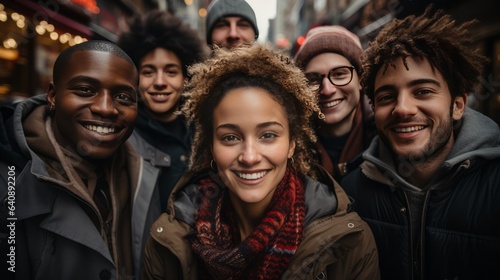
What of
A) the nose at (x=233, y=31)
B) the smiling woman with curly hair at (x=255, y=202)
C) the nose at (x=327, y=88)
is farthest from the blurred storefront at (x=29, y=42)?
the nose at (x=327, y=88)

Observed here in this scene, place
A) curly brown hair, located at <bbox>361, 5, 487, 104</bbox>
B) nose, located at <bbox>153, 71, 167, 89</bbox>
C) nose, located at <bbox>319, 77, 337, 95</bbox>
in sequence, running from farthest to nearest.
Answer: nose, located at <bbox>153, 71, 167, 89</bbox> → nose, located at <bbox>319, 77, 337, 95</bbox> → curly brown hair, located at <bbox>361, 5, 487, 104</bbox>

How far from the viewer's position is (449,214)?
1980 millimetres

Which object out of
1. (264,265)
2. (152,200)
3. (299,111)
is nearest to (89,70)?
(152,200)

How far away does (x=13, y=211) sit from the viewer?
5.94ft

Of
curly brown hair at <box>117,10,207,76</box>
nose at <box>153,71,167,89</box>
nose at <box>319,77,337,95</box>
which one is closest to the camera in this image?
nose at <box>319,77,337,95</box>

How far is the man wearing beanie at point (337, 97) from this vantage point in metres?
3.00

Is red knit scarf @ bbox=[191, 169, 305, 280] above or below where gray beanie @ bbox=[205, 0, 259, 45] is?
below

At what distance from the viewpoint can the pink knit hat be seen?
3109 millimetres

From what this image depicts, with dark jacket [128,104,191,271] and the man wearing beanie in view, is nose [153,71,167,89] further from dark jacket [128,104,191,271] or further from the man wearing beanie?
the man wearing beanie

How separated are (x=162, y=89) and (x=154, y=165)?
0.79 m

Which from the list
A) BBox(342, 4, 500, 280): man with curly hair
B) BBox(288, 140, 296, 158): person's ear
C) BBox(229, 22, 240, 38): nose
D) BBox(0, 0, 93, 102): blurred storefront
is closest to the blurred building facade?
BBox(0, 0, 93, 102): blurred storefront

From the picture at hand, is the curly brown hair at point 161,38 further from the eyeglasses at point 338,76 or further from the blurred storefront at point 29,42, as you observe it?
the blurred storefront at point 29,42

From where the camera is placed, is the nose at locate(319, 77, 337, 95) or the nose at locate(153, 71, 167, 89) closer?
the nose at locate(319, 77, 337, 95)

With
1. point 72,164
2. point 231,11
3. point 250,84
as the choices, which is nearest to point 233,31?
point 231,11
